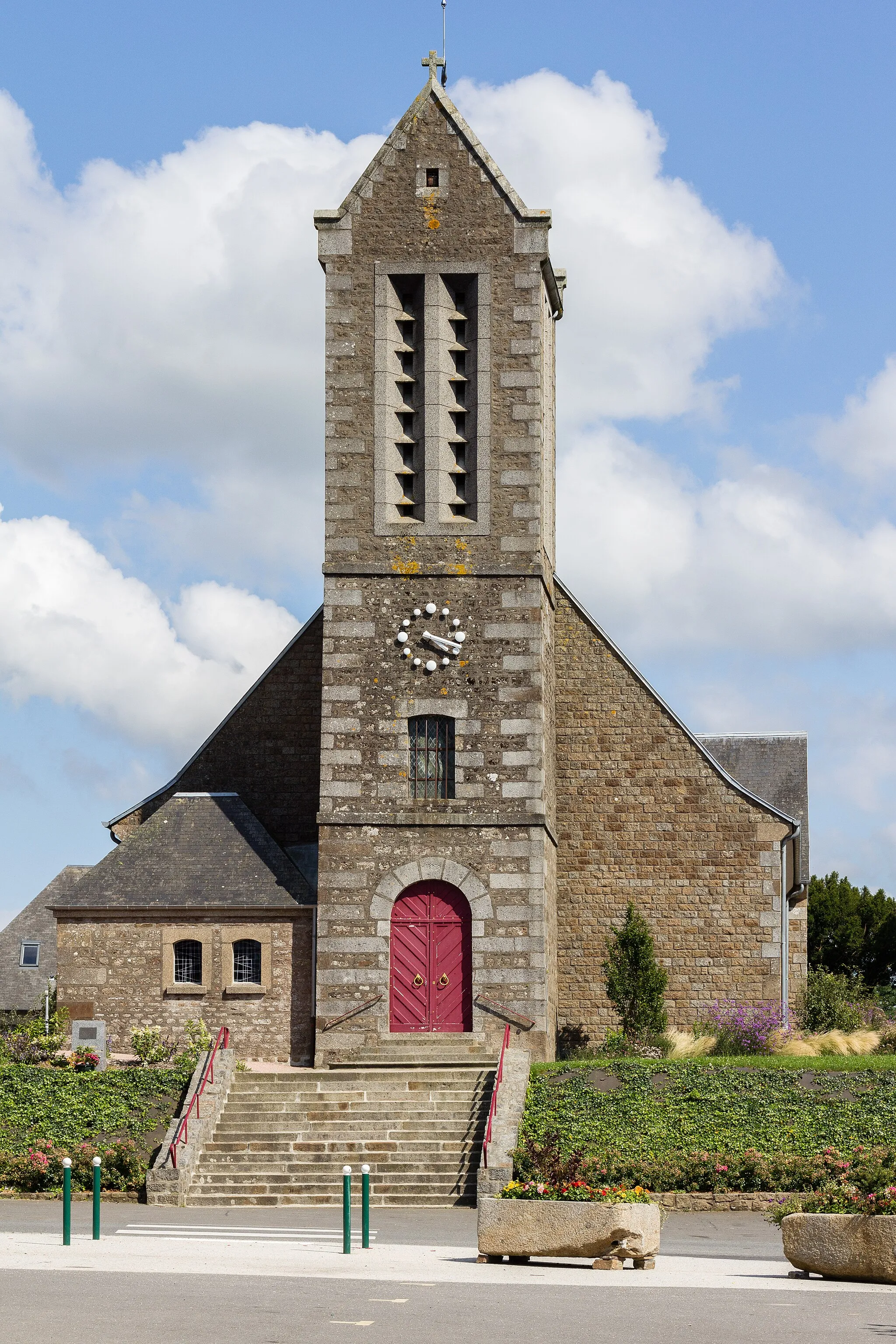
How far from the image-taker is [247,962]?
2756 centimetres

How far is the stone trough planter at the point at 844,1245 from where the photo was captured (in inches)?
542

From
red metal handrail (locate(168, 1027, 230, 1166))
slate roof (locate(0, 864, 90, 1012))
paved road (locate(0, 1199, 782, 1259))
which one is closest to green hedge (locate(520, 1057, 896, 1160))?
paved road (locate(0, 1199, 782, 1259))

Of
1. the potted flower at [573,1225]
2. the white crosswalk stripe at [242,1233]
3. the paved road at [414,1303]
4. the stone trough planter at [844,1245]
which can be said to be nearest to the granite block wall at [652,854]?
the white crosswalk stripe at [242,1233]

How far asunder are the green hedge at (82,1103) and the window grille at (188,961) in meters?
2.96

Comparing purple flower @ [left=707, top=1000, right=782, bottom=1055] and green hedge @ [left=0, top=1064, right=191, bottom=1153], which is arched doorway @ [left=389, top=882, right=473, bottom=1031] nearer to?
green hedge @ [left=0, top=1064, right=191, bottom=1153]

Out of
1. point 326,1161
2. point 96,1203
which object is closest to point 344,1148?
point 326,1161

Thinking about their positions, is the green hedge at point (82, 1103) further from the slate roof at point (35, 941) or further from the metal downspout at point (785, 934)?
the slate roof at point (35, 941)

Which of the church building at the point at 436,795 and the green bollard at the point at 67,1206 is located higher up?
the church building at the point at 436,795

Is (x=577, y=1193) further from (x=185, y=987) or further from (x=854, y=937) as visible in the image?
(x=854, y=937)

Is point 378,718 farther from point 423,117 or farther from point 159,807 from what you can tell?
point 423,117

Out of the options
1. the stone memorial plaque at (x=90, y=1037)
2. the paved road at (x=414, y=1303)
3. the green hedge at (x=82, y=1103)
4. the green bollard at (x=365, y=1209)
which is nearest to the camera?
the paved road at (x=414, y=1303)

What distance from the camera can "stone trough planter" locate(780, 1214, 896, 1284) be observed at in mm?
13773

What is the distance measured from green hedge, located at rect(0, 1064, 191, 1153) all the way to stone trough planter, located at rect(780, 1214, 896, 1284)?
1119cm

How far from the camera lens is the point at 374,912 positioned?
26828 mm
